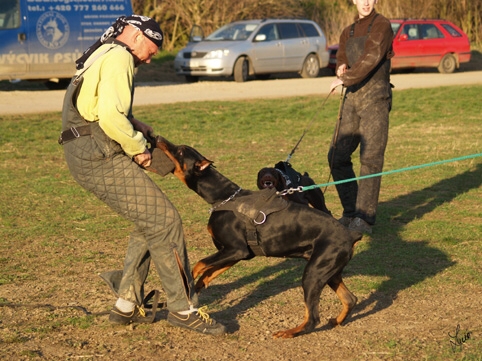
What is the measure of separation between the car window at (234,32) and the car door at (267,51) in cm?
28

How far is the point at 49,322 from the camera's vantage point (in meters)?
5.68

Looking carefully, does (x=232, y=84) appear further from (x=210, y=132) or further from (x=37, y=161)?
(x=37, y=161)

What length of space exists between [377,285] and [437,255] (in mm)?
1081

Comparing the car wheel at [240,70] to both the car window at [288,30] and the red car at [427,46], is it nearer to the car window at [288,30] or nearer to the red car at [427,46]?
the car window at [288,30]

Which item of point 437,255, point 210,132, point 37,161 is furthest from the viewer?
point 210,132

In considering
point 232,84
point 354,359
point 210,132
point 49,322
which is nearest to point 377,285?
point 354,359

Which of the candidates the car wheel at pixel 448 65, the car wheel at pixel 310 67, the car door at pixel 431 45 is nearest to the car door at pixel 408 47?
the car door at pixel 431 45

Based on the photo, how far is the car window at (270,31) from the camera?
77.5 ft

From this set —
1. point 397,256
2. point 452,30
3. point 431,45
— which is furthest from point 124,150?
point 452,30

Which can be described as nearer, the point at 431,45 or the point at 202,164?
the point at 202,164

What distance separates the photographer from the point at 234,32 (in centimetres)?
2361

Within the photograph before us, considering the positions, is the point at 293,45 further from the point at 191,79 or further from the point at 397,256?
the point at 397,256

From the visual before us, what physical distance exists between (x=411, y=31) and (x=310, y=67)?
11.7 feet

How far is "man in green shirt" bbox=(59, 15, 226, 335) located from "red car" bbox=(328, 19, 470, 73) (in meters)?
21.1
